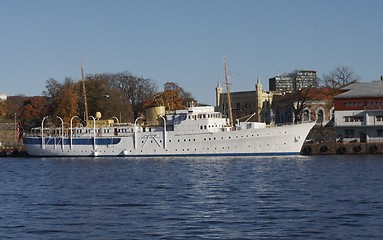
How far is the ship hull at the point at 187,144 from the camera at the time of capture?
75625mm

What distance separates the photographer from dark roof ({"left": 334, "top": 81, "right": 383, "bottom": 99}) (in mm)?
84750

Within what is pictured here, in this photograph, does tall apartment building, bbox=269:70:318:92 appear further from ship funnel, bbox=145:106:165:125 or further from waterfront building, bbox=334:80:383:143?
ship funnel, bbox=145:106:165:125

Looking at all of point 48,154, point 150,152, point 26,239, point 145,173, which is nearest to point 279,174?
point 145,173

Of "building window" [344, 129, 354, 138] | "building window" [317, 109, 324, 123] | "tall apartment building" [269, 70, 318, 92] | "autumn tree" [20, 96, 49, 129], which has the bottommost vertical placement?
"building window" [344, 129, 354, 138]

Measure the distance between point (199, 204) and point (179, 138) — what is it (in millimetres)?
45380

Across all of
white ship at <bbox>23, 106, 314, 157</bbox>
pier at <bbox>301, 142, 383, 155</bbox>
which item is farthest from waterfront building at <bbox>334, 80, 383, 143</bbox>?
white ship at <bbox>23, 106, 314, 157</bbox>

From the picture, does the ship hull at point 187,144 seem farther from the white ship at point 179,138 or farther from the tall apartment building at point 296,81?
the tall apartment building at point 296,81

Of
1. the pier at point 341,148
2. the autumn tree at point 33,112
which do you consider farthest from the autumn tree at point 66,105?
the pier at point 341,148

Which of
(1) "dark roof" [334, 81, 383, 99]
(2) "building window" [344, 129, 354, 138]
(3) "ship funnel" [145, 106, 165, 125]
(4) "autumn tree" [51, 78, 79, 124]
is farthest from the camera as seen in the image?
(4) "autumn tree" [51, 78, 79, 124]

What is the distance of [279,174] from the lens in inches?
1946

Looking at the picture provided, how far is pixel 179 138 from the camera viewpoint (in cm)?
7900

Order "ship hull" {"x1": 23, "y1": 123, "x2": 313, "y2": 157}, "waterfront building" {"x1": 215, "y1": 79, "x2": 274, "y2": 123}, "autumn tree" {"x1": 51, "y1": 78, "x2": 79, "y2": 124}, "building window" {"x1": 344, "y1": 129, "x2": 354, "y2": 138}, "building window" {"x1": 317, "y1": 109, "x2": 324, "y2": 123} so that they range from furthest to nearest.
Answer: "waterfront building" {"x1": 215, "y1": 79, "x2": 274, "y2": 123} → "building window" {"x1": 317, "y1": 109, "x2": 324, "y2": 123} → "autumn tree" {"x1": 51, "y1": 78, "x2": 79, "y2": 124} → "building window" {"x1": 344, "y1": 129, "x2": 354, "y2": 138} → "ship hull" {"x1": 23, "y1": 123, "x2": 313, "y2": 157}

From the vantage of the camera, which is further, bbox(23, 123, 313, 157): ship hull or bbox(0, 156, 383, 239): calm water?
bbox(23, 123, 313, 157): ship hull

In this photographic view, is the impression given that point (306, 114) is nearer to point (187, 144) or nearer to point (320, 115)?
point (320, 115)
